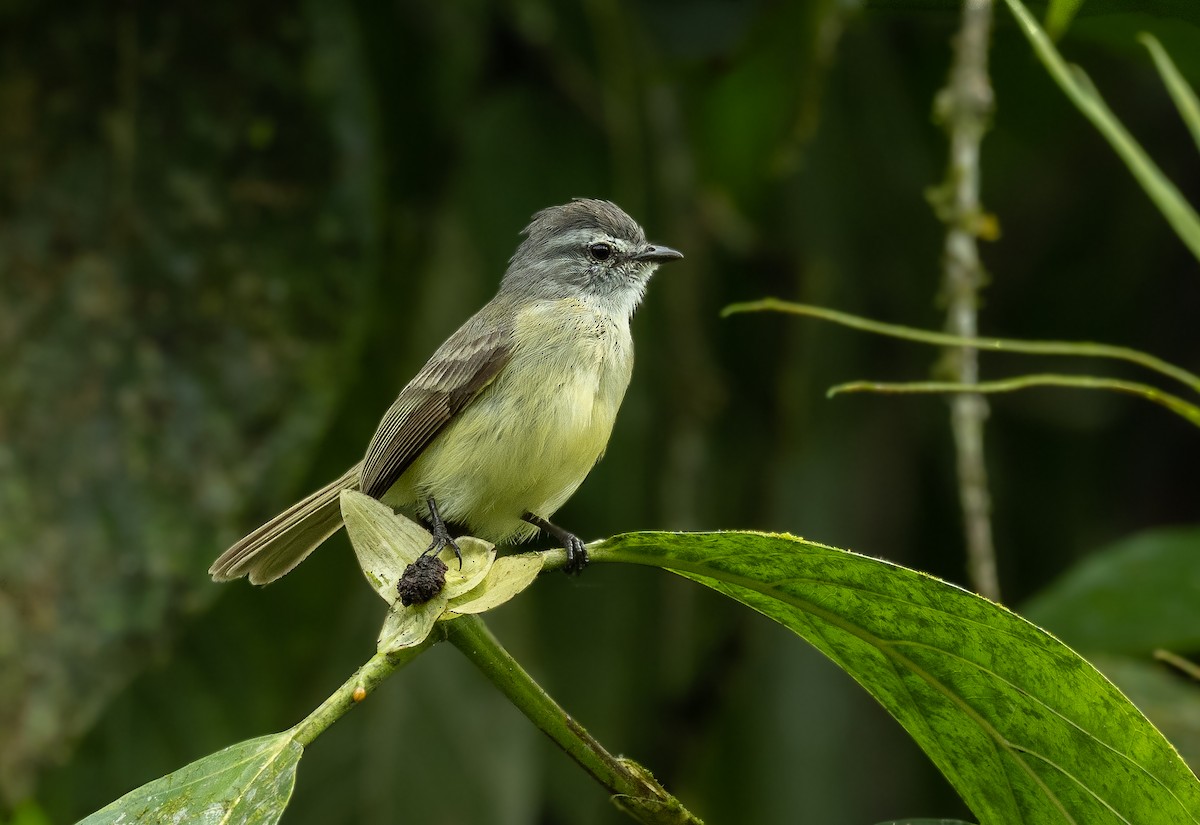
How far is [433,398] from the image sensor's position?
9.14 feet

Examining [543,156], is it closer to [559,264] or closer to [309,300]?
[559,264]

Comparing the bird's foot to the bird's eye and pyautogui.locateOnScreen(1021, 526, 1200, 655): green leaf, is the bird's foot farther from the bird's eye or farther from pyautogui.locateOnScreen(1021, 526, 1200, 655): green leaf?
pyautogui.locateOnScreen(1021, 526, 1200, 655): green leaf

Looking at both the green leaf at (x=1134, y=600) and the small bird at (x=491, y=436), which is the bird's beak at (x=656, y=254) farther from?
the green leaf at (x=1134, y=600)

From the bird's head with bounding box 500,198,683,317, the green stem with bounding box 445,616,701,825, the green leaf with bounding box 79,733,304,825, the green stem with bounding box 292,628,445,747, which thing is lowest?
the green leaf with bounding box 79,733,304,825

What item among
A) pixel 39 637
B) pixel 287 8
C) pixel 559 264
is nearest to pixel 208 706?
pixel 39 637

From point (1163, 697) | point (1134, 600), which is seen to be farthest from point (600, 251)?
point (1163, 697)

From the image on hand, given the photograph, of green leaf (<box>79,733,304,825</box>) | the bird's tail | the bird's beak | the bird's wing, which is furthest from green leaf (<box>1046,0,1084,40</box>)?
the bird's beak

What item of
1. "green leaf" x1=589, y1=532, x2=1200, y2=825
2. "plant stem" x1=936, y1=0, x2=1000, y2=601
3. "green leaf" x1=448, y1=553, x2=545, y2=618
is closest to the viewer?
"green leaf" x1=589, y1=532, x2=1200, y2=825

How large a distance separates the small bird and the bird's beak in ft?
0.76

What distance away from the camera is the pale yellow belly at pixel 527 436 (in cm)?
274

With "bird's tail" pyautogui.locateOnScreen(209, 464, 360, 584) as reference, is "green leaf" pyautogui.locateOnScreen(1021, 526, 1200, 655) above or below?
above

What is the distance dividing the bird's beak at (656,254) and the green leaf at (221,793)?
1.94 metres

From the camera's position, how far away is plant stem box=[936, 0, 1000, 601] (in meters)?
2.24

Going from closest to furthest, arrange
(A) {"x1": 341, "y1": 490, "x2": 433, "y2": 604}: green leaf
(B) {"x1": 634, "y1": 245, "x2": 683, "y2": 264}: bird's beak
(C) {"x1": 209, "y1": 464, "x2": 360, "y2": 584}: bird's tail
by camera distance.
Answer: (A) {"x1": 341, "y1": 490, "x2": 433, "y2": 604}: green leaf
(C) {"x1": 209, "y1": 464, "x2": 360, "y2": 584}: bird's tail
(B) {"x1": 634, "y1": 245, "x2": 683, "y2": 264}: bird's beak
